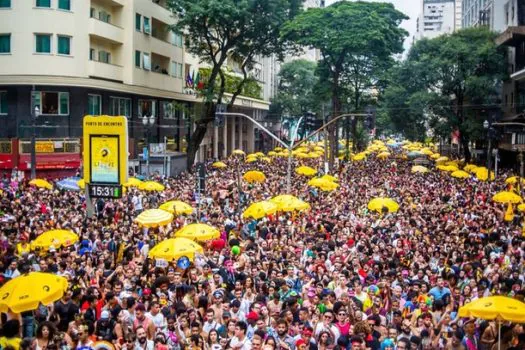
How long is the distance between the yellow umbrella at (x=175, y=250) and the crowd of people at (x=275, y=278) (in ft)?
1.15

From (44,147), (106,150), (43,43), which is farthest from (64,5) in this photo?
(106,150)

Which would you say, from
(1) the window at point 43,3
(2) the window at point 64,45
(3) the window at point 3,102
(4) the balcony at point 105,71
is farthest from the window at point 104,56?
(3) the window at point 3,102

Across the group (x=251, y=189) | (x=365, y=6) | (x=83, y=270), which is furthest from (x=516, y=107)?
(x=83, y=270)

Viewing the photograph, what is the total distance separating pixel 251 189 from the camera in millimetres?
32750

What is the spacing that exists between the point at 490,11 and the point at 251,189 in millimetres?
40359

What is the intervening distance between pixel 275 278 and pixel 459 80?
136ft

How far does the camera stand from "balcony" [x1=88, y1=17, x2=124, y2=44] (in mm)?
40531

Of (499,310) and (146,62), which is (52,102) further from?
(499,310)

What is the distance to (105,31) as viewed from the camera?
4222 centimetres

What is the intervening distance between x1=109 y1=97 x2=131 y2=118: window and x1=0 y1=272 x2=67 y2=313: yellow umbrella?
1349 inches

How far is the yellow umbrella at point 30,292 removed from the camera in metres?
10.6

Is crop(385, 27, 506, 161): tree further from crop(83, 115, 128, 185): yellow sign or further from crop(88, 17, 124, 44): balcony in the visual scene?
crop(83, 115, 128, 185): yellow sign

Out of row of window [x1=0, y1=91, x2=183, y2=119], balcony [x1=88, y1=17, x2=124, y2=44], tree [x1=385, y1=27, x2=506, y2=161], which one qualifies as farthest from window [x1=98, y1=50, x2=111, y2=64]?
tree [x1=385, y1=27, x2=506, y2=161]

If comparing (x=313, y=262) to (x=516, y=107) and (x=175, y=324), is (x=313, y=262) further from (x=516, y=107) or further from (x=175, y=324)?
(x=516, y=107)
